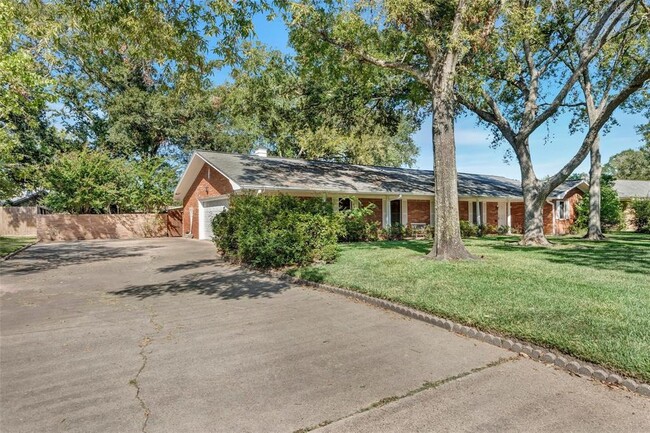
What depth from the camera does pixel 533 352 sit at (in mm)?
4410

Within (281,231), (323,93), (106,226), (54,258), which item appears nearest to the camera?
(281,231)

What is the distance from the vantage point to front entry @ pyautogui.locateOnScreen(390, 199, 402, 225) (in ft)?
67.3

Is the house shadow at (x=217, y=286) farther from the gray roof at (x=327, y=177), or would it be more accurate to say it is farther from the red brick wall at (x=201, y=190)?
the red brick wall at (x=201, y=190)

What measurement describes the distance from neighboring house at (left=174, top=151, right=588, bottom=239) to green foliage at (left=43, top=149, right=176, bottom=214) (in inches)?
76.1

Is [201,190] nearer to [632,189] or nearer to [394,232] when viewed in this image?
[394,232]

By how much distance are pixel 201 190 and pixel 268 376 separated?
18666mm

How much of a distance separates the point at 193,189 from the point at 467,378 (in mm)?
20976

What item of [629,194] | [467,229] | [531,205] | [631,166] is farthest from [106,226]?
[631,166]

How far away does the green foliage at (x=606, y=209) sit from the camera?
2467 centimetres

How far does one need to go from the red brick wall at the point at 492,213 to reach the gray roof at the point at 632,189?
13377 mm

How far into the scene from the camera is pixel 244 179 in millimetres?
15875

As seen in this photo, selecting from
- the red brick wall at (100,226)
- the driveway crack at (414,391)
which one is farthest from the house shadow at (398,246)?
the red brick wall at (100,226)

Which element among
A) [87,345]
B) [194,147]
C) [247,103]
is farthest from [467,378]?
[194,147]

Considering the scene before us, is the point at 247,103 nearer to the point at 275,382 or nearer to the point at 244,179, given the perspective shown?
the point at 244,179
